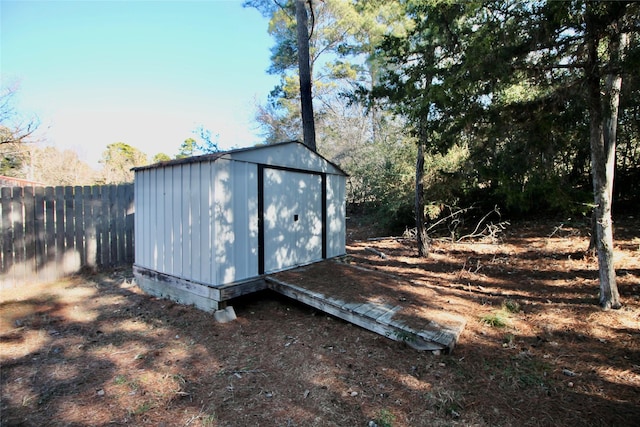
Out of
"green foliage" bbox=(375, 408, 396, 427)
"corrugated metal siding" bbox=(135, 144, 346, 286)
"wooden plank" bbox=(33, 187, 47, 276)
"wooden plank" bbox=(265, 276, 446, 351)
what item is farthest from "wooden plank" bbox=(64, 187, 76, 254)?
"green foliage" bbox=(375, 408, 396, 427)

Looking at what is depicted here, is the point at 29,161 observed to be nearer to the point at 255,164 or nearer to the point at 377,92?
the point at 255,164

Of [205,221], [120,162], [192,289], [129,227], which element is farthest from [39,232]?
[120,162]

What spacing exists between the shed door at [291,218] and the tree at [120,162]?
16.9ft

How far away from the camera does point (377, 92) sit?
5.41 meters

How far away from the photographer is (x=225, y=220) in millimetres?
4160

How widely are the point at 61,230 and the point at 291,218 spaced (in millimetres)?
4594

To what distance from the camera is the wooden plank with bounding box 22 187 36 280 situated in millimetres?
5398

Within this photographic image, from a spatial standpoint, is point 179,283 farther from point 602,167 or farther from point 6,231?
point 602,167

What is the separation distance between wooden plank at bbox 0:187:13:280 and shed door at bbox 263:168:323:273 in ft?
15.0

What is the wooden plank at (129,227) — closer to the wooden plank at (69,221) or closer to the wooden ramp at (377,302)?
the wooden plank at (69,221)

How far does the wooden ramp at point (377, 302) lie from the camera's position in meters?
3.24

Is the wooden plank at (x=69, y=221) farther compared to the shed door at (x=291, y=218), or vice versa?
the wooden plank at (x=69, y=221)

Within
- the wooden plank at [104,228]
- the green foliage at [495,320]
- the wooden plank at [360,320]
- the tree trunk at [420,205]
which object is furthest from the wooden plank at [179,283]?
the tree trunk at [420,205]

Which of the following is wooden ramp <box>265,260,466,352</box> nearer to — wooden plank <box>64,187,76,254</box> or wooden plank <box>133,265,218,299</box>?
wooden plank <box>133,265,218,299</box>
